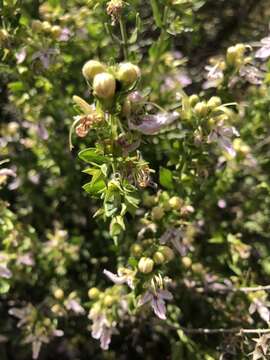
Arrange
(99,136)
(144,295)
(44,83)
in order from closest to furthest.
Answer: (99,136), (144,295), (44,83)

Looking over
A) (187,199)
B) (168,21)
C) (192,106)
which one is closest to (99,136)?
(192,106)

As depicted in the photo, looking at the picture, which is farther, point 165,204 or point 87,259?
point 87,259

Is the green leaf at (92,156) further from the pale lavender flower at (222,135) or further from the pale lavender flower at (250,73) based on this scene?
the pale lavender flower at (250,73)

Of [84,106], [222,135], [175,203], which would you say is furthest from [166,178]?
[84,106]

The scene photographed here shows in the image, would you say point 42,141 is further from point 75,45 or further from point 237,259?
point 237,259

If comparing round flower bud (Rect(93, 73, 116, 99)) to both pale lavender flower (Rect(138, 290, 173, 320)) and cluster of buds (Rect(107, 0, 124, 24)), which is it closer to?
cluster of buds (Rect(107, 0, 124, 24))

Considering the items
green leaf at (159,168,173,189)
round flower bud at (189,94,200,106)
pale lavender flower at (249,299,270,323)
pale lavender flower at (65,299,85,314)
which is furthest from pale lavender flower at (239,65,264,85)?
pale lavender flower at (65,299,85,314)

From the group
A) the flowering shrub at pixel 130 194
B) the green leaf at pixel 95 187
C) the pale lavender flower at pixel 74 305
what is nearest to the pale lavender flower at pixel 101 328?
the flowering shrub at pixel 130 194
